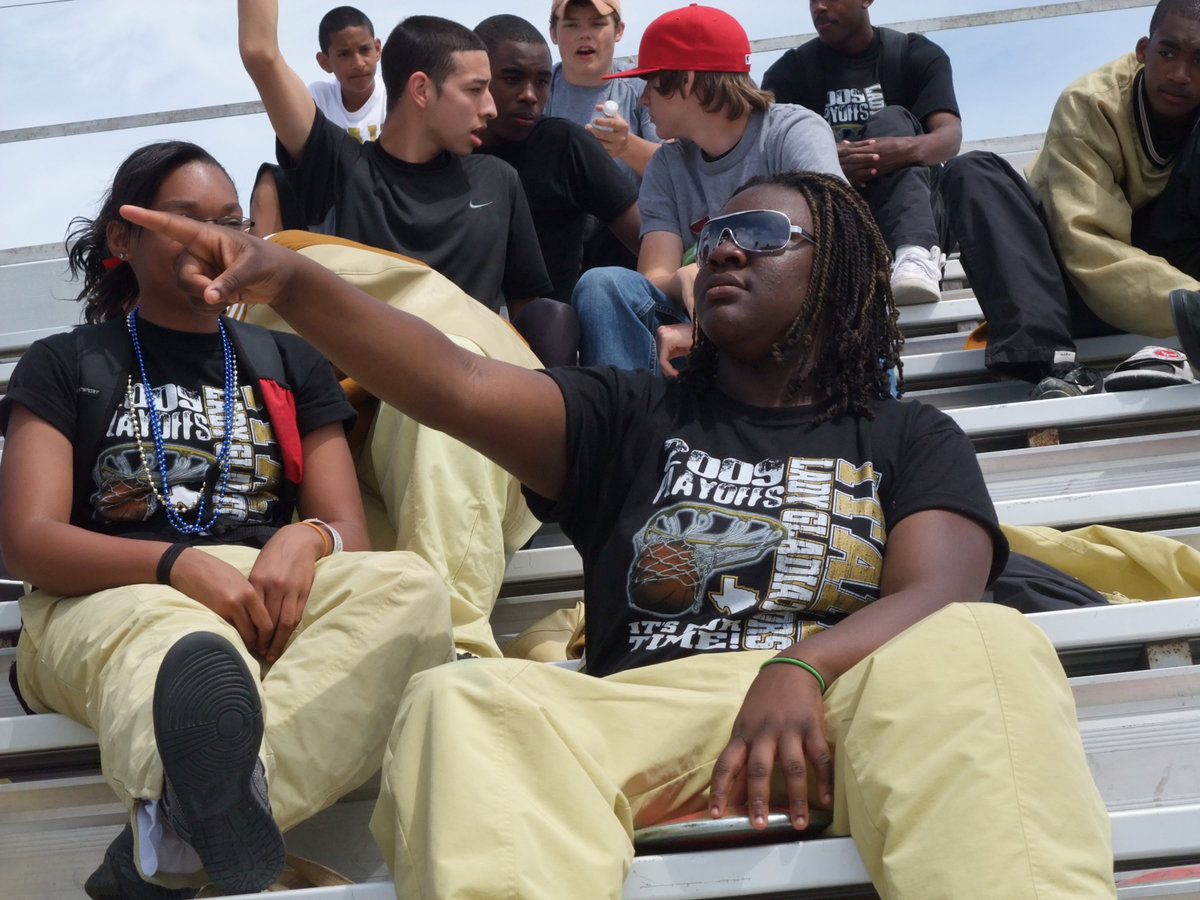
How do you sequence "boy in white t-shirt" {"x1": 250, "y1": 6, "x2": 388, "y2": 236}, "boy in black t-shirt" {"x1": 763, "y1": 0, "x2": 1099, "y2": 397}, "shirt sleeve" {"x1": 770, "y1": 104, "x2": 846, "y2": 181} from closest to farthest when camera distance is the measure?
"shirt sleeve" {"x1": 770, "y1": 104, "x2": 846, "y2": 181} < "boy in black t-shirt" {"x1": 763, "y1": 0, "x2": 1099, "y2": 397} < "boy in white t-shirt" {"x1": 250, "y1": 6, "x2": 388, "y2": 236}

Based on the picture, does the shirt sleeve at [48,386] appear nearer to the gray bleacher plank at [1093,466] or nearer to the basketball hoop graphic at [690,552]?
the basketball hoop graphic at [690,552]

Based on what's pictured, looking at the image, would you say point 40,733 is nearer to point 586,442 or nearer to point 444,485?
point 444,485

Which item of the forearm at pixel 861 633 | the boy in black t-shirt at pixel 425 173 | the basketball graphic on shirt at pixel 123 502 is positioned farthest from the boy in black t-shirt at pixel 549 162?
the forearm at pixel 861 633

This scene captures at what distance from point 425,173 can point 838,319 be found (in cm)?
137

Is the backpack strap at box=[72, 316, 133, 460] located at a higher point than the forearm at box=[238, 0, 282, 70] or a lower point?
lower

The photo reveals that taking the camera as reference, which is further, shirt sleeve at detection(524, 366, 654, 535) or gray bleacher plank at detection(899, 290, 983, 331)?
gray bleacher plank at detection(899, 290, 983, 331)

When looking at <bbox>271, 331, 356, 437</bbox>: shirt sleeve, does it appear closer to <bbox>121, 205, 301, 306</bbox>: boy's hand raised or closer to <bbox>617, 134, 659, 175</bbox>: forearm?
<bbox>121, 205, 301, 306</bbox>: boy's hand raised

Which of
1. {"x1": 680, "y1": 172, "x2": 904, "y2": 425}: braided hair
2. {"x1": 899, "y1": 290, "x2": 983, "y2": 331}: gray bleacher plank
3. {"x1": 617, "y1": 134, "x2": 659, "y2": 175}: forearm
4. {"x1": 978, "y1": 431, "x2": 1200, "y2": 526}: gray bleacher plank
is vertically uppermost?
{"x1": 617, "y1": 134, "x2": 659, "y2": 175}: forearm

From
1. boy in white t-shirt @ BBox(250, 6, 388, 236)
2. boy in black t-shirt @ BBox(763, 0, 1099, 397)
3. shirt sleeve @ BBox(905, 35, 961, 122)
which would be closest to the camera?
boy in black t-shirt @ BBox(763, 0, 1099, 397)

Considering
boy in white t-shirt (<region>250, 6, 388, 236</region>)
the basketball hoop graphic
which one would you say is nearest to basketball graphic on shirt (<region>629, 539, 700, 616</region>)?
the basketball hoop graphic

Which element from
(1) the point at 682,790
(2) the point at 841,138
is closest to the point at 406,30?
(2) the point at 841,138

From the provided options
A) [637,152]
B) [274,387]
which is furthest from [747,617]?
[637,152]

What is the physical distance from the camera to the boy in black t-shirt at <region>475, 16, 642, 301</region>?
11.5ft

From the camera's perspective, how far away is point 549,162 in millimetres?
3527
